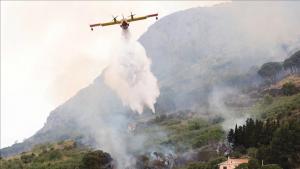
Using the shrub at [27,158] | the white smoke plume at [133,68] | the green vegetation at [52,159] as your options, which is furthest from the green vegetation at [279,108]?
the shrub at [27,158]

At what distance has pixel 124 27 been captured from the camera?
112 m

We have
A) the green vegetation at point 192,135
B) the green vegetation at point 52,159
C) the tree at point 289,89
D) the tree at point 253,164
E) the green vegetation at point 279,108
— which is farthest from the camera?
the tree at point 289,89

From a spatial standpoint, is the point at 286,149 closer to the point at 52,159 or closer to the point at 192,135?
the point at 192,135

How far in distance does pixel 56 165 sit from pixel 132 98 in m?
32.3

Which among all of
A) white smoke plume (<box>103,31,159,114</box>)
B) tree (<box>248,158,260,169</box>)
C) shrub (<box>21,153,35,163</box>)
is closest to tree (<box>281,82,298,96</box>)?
white smoke plume (<box>103,31,159,114</box>)

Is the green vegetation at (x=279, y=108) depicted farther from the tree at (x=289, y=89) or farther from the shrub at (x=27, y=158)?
the shrub at (x=27, y=158)

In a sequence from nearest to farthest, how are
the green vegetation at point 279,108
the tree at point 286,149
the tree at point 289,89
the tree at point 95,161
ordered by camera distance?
1. the tree at point 286,149
2. the tree at point 95,161
3. the green vegetation at point 279,108
4. the tree at point 289,89

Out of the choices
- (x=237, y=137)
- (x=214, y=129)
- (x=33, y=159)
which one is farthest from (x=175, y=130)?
(x=237, y=137)

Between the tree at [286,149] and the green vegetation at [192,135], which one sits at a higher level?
the green vegetation at [192,135]

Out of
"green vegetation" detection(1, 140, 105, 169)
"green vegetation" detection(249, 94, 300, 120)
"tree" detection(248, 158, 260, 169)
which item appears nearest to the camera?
"tree" detection(248, 158, 260, 169)

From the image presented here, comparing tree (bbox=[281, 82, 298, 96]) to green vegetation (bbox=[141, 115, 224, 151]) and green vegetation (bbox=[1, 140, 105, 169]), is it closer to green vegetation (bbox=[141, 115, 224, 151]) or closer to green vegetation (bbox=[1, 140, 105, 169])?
green vegetation (bbox=[141, 115, 224, 151])

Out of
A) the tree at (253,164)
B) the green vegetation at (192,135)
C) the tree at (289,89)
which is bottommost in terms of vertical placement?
the tree at (253,164)

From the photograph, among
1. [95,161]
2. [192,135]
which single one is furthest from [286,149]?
[192,135]

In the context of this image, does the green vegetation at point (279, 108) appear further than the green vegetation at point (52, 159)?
No
